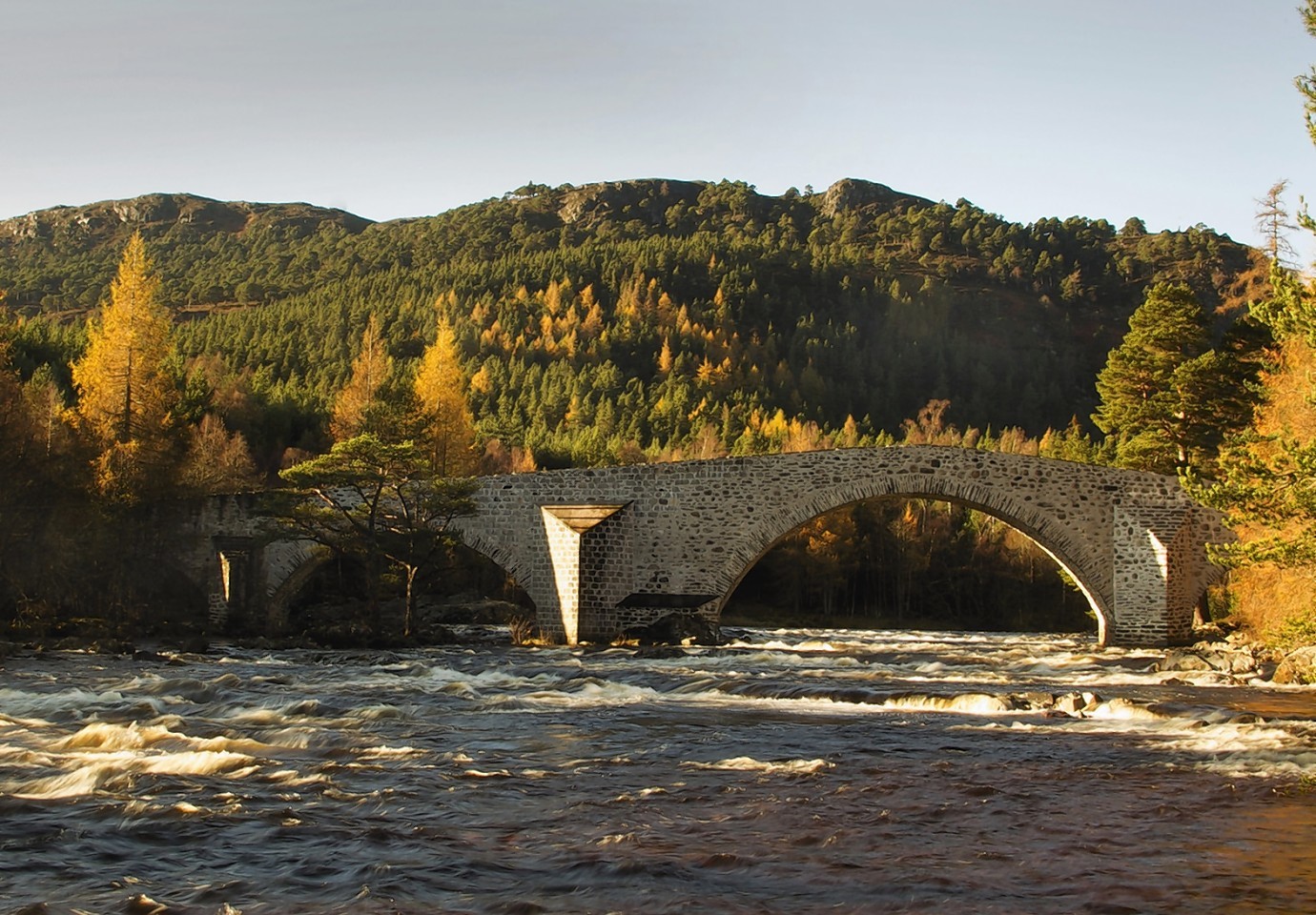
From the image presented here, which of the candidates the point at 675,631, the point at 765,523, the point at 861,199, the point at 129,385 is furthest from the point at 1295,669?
the point at 861,199

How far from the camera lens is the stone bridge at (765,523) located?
83.1ft

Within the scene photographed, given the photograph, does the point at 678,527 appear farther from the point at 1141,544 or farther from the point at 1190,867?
the point at 1190,867

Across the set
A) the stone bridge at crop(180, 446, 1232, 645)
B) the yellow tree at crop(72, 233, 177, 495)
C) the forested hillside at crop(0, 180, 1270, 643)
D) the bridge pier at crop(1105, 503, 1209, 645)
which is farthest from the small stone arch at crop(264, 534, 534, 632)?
the bridge pier at crop(1105, 503, 1209, 645)

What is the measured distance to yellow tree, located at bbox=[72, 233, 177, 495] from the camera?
2945cm

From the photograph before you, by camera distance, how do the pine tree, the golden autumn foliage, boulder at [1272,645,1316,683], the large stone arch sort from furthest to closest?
the golden autumn foliage < the pine tree < the large stone arch < boulder at [1272,645,1316,683]

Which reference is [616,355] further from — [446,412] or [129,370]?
[129,370]

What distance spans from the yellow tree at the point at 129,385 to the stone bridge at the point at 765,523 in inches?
355

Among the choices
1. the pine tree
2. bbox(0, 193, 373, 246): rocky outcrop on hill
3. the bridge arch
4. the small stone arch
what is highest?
bbox(0, 193, 373, 246): rocky outcrop on hill

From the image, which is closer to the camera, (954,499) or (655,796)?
(655,796)

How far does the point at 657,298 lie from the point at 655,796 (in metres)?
85.6

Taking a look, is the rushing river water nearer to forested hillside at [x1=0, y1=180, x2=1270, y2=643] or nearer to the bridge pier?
forested hillside at [x1=0, y1=180, x2=1270, y2=643]

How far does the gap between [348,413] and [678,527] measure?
21.0m

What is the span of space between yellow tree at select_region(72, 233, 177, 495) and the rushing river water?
12.0m

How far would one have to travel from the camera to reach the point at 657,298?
9444 centimetres
